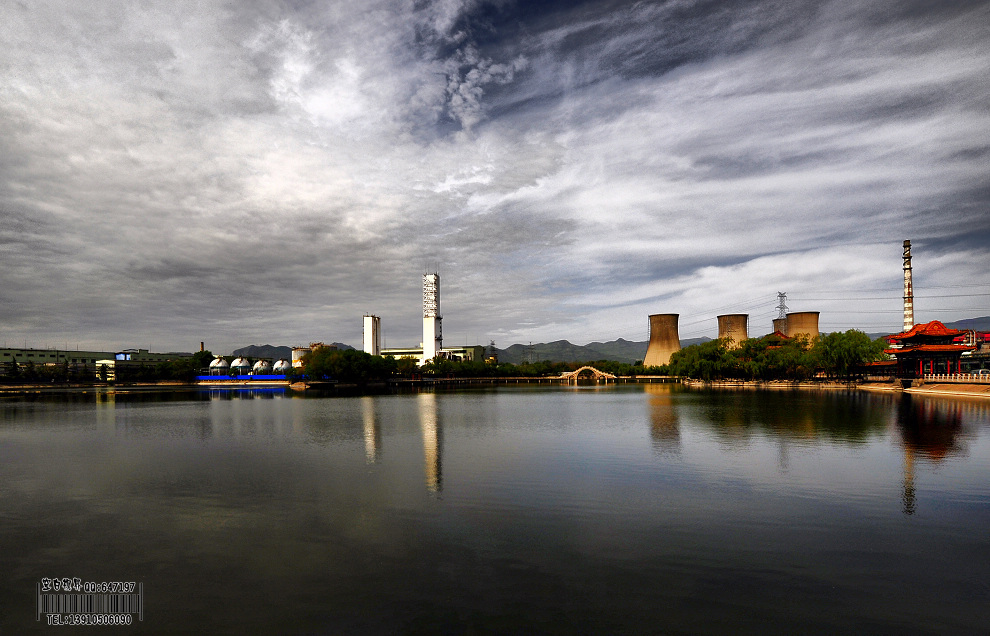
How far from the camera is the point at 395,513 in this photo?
18031 millimetres

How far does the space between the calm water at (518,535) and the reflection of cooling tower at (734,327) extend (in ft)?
359

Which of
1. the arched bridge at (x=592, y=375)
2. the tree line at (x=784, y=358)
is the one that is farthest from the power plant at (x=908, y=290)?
the arched bridge at (x=592, y=375)

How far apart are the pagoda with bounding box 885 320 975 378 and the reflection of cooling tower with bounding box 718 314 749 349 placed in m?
46.4

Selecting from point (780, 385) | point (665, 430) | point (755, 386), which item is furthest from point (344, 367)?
point (665, 430)

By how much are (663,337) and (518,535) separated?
153 meters

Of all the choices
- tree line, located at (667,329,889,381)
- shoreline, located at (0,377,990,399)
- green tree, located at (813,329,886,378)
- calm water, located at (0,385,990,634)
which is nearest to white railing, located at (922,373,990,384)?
shoreline, located at (0,377,990,399)

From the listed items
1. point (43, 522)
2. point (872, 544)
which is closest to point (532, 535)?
point (872, 544)

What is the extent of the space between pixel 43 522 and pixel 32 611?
7.72 meters

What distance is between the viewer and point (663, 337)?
16062 cm

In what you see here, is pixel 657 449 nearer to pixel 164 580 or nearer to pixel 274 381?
pixel 164 580

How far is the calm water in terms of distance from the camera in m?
11.1

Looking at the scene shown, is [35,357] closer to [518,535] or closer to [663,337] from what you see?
[663,337]

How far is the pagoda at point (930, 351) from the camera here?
3319 inches

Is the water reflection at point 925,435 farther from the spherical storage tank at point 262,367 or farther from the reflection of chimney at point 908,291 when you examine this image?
the spherical storage tank at point 262,367
